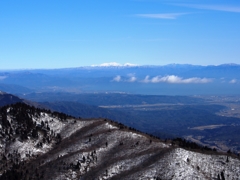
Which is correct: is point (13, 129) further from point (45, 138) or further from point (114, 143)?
point (114, 143)

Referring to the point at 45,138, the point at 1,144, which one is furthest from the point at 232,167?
the point at 1,144

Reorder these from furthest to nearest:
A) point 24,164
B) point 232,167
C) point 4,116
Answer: point 4,116 < point 24,164 < point 232,167

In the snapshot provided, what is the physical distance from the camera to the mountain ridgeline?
155 ft

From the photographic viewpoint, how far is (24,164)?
60.3 metres

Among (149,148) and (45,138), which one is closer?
(149,148)

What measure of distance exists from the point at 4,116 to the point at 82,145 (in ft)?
70.4

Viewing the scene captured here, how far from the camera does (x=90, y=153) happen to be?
186 feet

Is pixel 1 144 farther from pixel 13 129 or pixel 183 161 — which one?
pixel 183 161

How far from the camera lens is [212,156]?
50094mm

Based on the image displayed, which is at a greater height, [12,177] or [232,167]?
[232,167]

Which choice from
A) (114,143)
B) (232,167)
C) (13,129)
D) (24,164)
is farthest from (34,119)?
(232,167)

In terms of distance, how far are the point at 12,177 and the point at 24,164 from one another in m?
7.70

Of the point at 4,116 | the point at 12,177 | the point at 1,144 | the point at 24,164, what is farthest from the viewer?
the point at 4,116

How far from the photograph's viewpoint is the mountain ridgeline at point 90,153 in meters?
47.2
